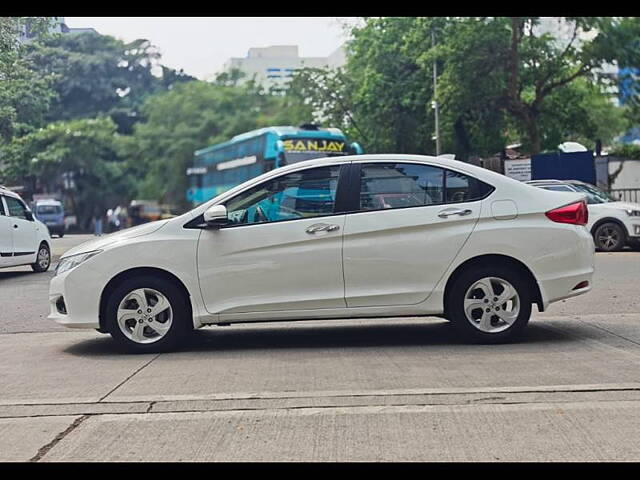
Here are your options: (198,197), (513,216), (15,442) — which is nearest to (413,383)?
(513,216)

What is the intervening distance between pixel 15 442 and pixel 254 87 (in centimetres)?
6703

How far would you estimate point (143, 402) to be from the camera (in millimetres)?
6246

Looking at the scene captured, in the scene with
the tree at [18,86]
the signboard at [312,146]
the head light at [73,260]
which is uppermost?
the tree at [18,86]

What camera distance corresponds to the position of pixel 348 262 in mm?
7961

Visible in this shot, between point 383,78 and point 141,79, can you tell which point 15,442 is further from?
point 141,79

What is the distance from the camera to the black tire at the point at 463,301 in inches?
313

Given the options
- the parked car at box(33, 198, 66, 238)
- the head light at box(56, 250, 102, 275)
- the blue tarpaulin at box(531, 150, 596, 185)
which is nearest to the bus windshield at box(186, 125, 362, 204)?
the blue tarpaulin at box(531, 150, 596, 185)

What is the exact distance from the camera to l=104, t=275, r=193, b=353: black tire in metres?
7.99

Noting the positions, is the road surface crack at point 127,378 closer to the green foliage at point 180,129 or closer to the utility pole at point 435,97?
the utility pole at point 435,97

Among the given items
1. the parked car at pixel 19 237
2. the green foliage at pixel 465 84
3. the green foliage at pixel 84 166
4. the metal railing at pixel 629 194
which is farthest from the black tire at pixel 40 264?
the green foliage at pixel 84 166

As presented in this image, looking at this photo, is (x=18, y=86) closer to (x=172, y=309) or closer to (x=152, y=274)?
(x=152, y=274)

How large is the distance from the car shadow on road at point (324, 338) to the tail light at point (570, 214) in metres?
1.04

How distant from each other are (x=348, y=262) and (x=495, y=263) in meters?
1.24

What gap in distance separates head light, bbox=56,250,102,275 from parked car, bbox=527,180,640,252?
12.1 metres
